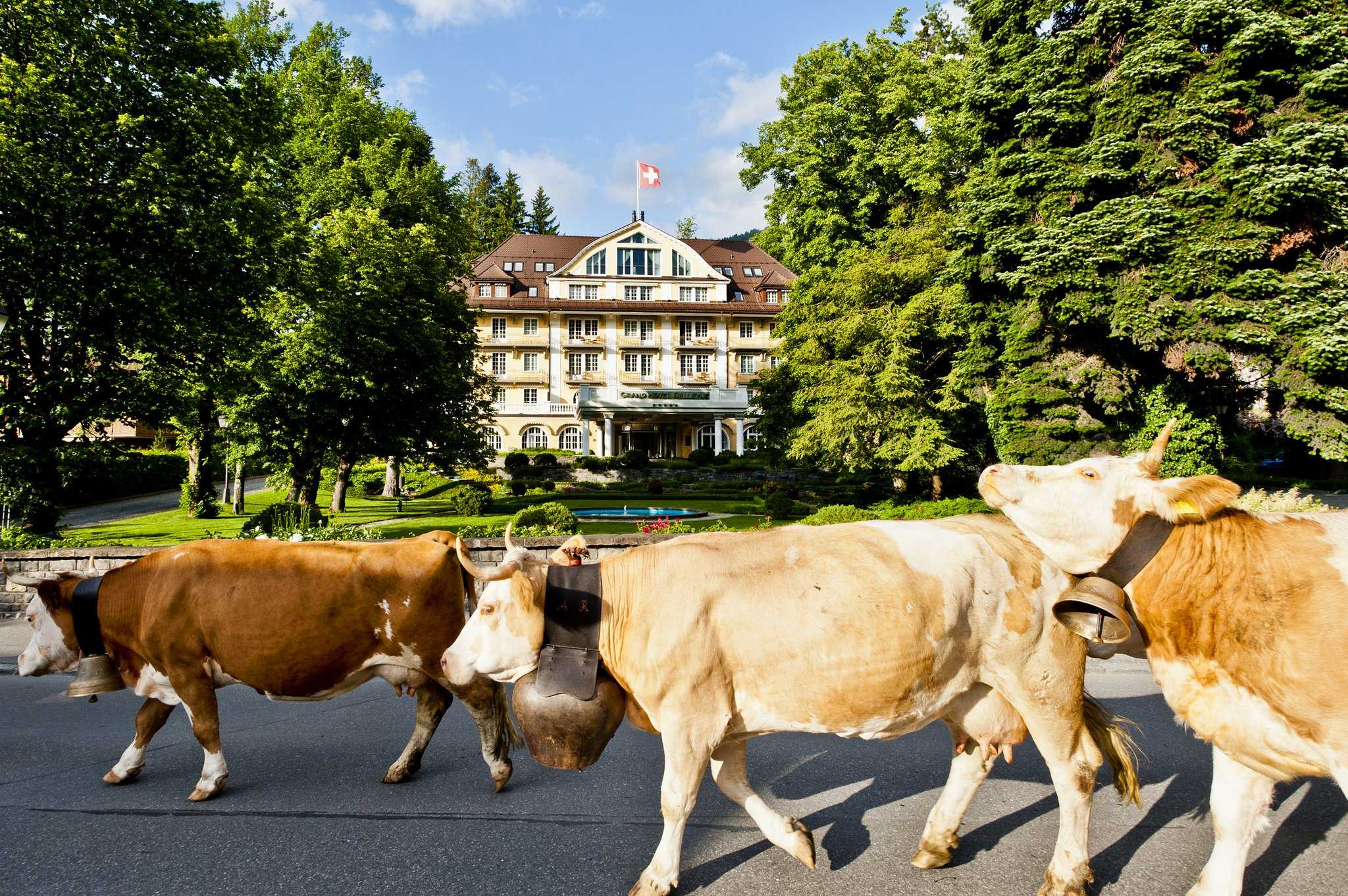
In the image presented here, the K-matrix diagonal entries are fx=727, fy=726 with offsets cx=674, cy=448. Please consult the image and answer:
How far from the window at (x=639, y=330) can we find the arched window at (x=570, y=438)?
29.4ft

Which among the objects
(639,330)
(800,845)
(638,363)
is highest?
(639,330)

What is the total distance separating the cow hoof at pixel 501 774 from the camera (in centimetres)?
487

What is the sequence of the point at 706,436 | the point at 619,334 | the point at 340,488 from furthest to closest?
the point at 619,334 < the point at 706,436 < the point at 340,488

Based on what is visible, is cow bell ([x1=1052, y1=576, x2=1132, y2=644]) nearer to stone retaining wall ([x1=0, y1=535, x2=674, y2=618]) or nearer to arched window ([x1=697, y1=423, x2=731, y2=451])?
stone retaining wall ([x1=0, y1=535, x2=674, y2=618])

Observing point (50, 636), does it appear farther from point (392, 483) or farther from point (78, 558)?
point (392, 483)

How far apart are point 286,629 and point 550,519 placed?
10.4 m

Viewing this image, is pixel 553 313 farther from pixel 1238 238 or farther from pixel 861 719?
pixel 861 719

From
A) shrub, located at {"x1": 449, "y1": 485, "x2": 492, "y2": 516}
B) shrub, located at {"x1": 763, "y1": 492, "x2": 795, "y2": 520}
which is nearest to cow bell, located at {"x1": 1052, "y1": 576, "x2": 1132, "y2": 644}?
shrub, located at {"x1": 763, "y1": 492, "x2": 795, "y2": 520}

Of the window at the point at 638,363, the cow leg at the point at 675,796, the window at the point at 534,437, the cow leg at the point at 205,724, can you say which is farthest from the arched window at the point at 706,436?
the cow leg at the point at 675,796

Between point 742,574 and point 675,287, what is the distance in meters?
58.9

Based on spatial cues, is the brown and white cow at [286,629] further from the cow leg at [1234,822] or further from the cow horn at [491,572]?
the cow leg at [1234,822]

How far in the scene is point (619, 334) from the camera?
199 feet

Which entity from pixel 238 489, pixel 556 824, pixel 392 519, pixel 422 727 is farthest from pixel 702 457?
pixel 556 824

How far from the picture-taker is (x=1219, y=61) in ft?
55.0
